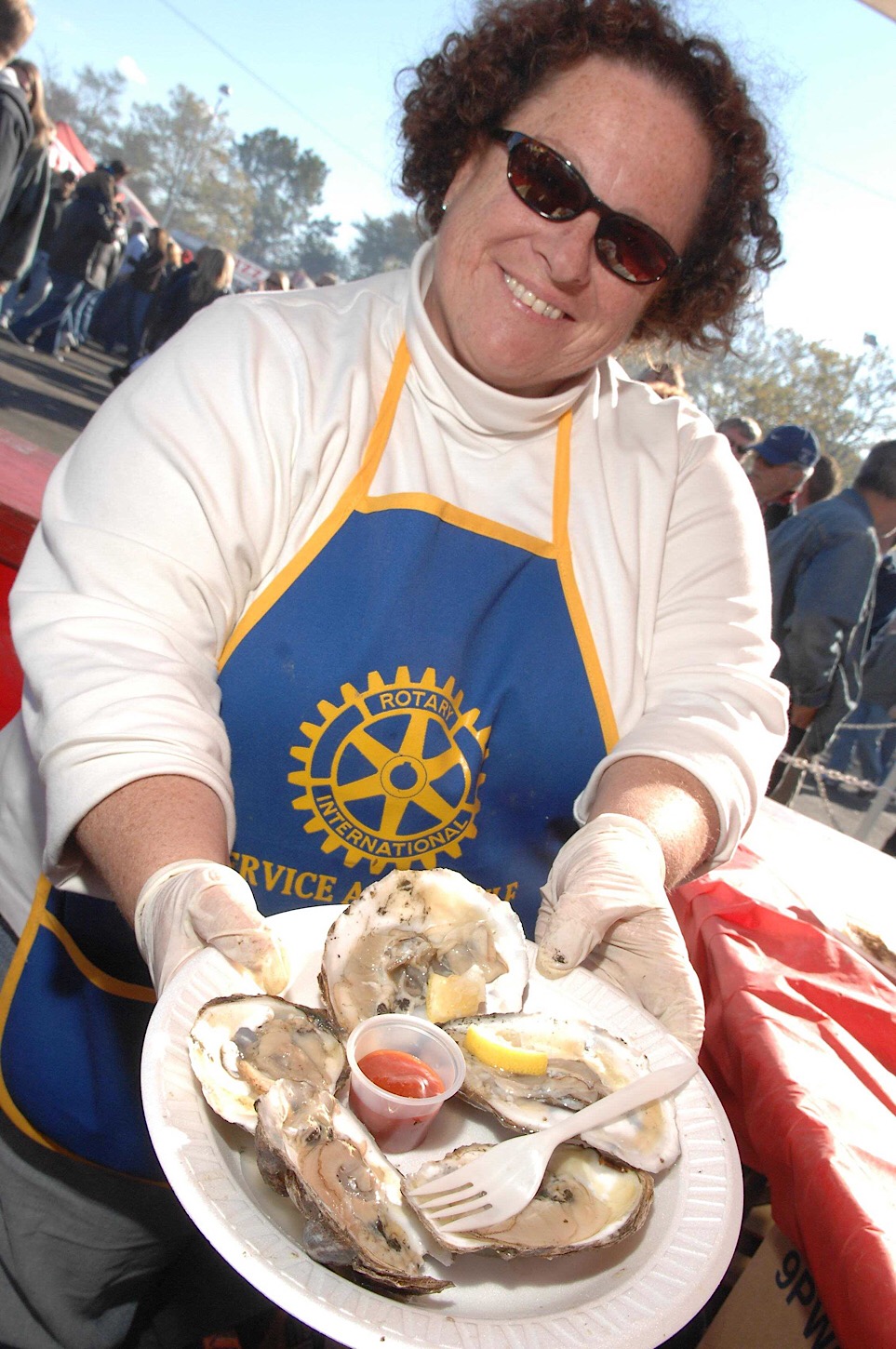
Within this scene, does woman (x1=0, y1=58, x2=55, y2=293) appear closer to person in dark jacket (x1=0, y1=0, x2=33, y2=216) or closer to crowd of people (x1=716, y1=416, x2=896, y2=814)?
person in dark jacket (x1=0, y1=0, x2=33, y2=216)

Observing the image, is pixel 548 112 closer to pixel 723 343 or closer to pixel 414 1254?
pixel 723 343

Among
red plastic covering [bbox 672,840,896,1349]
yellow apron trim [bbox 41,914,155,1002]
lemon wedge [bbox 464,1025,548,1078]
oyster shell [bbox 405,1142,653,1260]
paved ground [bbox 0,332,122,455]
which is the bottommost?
paved ground [bbox 0,332,122,455]

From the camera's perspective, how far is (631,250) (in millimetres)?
1613

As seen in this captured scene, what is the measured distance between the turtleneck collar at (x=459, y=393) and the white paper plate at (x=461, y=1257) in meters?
1.02

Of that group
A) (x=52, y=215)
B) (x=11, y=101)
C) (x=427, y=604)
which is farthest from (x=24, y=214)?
(x=427, y=604)

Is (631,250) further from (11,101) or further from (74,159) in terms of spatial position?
(74,159)

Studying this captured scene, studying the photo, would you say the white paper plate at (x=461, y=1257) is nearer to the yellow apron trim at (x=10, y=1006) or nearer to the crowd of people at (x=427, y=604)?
the crowd of people at (x=427, y=604)

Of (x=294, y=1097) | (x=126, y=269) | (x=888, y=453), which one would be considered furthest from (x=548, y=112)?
(x=126, y=269)

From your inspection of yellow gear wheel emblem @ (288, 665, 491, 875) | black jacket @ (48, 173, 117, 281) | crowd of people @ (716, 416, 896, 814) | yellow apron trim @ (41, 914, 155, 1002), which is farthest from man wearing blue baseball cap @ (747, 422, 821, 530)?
black jacket @ (48, 173, 117, 281)

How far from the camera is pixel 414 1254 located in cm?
96

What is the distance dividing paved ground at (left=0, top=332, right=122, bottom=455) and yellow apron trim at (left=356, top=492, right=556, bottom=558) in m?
5.69

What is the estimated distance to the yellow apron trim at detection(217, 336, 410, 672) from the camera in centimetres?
149

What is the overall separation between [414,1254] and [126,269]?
1630cm

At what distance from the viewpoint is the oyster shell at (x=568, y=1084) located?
1.08 m
